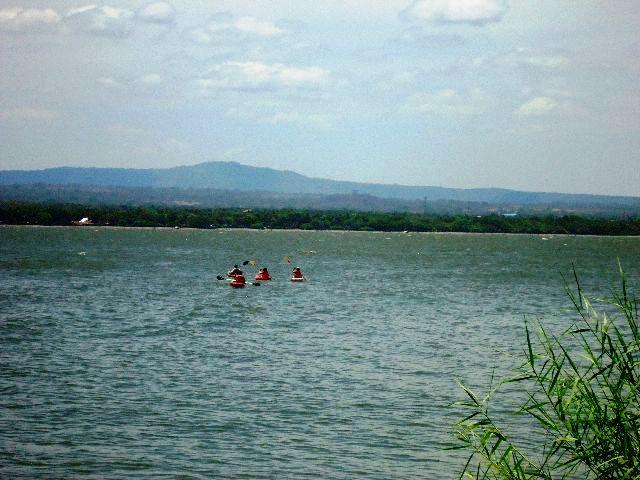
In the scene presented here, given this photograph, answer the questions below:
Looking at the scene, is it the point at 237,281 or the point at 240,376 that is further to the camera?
the point at 237,281

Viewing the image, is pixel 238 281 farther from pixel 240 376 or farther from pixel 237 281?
pixel 240 376

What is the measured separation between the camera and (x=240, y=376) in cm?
2972

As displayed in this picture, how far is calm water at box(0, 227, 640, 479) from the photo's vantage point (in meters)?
20.5

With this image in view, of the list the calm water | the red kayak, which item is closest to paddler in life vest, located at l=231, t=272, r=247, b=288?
the red kayak

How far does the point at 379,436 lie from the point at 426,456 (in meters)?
1.79

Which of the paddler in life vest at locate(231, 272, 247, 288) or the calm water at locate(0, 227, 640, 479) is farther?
the paddler in life vest at locate(231, 272, 247, 288)

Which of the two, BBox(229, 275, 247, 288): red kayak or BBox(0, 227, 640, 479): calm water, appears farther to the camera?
BBox(229, 275, 247, 288): red kayak

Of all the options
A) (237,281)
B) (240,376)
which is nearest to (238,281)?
(237,281)

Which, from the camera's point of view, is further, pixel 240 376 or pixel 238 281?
pixel 238 281

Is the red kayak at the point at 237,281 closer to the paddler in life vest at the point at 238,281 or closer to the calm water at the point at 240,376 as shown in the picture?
the paddler in life vest at the point at 238,281

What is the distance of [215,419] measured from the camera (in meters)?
23.6

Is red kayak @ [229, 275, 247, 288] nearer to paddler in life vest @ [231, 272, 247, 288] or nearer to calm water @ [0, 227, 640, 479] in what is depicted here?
paddler in life vest @ [231, 272, 247, 288]

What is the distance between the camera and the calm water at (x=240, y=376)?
2050 cm

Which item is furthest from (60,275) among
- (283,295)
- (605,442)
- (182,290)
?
(605,442)
